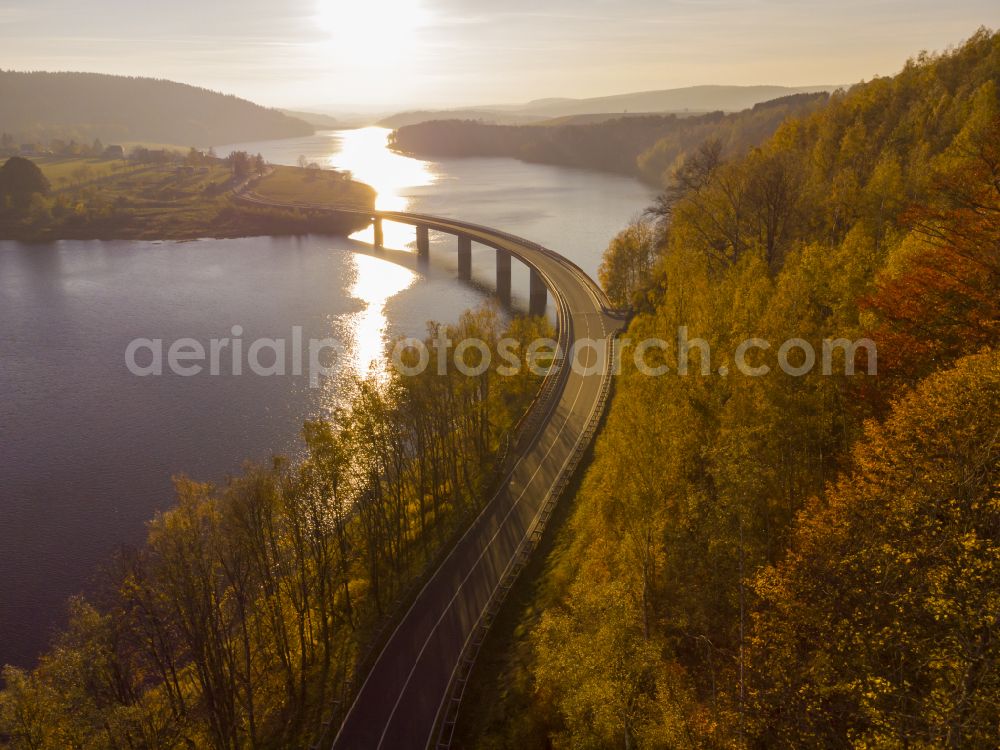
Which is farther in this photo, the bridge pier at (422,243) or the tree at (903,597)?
the bridge pier at (422,243)

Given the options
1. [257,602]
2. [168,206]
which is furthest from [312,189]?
[257,602]

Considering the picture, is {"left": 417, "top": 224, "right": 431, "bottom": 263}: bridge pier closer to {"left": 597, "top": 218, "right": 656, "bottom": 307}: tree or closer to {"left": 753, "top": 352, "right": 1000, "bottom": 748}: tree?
{"left": 597, "top": 218, "right": 656, "bottom": 307}: tree

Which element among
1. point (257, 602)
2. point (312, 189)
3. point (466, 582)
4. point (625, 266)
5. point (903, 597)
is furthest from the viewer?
point (312, 189)

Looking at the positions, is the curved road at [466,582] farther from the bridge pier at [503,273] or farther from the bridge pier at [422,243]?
the bridge pier at [422,243]

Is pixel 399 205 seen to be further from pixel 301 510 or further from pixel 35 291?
pixel 301 510

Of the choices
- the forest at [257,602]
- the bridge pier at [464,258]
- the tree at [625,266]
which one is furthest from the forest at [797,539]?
the bridge pier at [464,258]

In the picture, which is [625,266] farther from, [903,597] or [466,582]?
[903,597]
